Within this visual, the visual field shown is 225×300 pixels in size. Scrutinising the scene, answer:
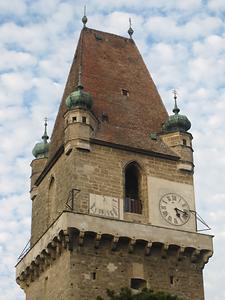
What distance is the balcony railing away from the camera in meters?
29.7

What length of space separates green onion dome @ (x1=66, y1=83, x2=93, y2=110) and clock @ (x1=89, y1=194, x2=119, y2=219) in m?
4.02

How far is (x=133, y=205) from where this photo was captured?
29875 millimetres

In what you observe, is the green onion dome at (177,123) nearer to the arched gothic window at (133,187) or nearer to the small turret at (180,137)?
the small turret at (180,137)

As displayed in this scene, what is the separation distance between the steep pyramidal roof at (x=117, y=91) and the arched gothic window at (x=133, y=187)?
1.02 metres

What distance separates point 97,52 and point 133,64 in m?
1.86

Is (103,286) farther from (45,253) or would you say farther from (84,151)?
(84,151)

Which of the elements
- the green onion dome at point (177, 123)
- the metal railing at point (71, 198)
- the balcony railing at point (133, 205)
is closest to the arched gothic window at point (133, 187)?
the balcony railing at point (133, 205)

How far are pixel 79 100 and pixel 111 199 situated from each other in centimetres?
438

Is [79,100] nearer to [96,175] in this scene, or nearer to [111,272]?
[96,175]

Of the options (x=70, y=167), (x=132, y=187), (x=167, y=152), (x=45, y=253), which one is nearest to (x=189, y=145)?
(x=167, y=152)

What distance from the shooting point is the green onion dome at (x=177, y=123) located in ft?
106

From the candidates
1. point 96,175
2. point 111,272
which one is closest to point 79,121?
point 96,175

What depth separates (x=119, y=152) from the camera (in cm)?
3048

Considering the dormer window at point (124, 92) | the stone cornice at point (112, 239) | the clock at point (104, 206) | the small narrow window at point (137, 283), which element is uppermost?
the dormer window at point (124, 92)
